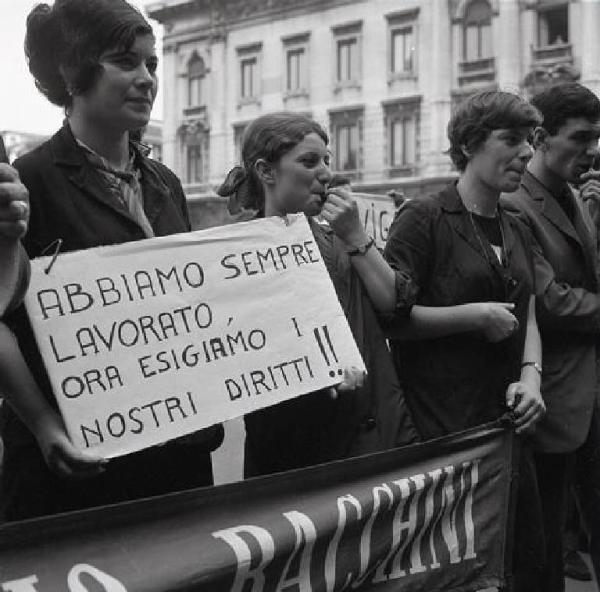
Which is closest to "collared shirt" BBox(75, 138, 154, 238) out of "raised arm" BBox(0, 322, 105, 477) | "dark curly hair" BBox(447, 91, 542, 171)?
"raised arm" BBox(0, 322, 105, 477)

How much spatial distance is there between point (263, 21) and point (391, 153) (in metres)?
6.78

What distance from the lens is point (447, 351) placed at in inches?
118

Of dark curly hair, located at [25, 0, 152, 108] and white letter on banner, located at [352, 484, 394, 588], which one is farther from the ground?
dark curly hair, located at [25, 0, 152, 108]

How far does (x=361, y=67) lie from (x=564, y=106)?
86.5ft

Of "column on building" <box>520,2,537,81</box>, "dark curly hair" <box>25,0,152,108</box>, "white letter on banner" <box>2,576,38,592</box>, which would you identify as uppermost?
"column on building" <box>520,2,537,81</box>

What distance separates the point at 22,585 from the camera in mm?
1713


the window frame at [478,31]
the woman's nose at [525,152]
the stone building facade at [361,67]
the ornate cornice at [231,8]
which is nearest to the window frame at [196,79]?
the stone building facade at [361,67]

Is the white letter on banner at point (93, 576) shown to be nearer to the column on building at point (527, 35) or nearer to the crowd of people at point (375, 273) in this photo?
the crowd of people at point (375, 273)

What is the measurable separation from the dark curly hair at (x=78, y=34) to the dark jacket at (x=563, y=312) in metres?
1.70

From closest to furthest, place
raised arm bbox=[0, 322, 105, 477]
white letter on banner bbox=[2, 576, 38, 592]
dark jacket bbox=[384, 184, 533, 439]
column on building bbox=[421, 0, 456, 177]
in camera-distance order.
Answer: white letter on banner bbox=[2, 576, 38, 592], raised arm bbox=[0, 322, 105, 477], dark jacket bbox=[384, 184, 533, 439], column on building bbox=[421, 0, 456, 177]

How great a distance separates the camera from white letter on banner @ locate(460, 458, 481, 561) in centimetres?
281

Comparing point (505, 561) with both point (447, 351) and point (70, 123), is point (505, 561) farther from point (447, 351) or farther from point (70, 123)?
point (70, 123)

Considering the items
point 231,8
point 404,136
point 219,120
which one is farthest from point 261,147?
point 231,8

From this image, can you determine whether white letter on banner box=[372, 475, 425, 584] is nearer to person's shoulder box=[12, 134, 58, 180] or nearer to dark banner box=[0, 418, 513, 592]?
dark banner box=[0, 418, 513, 592]
